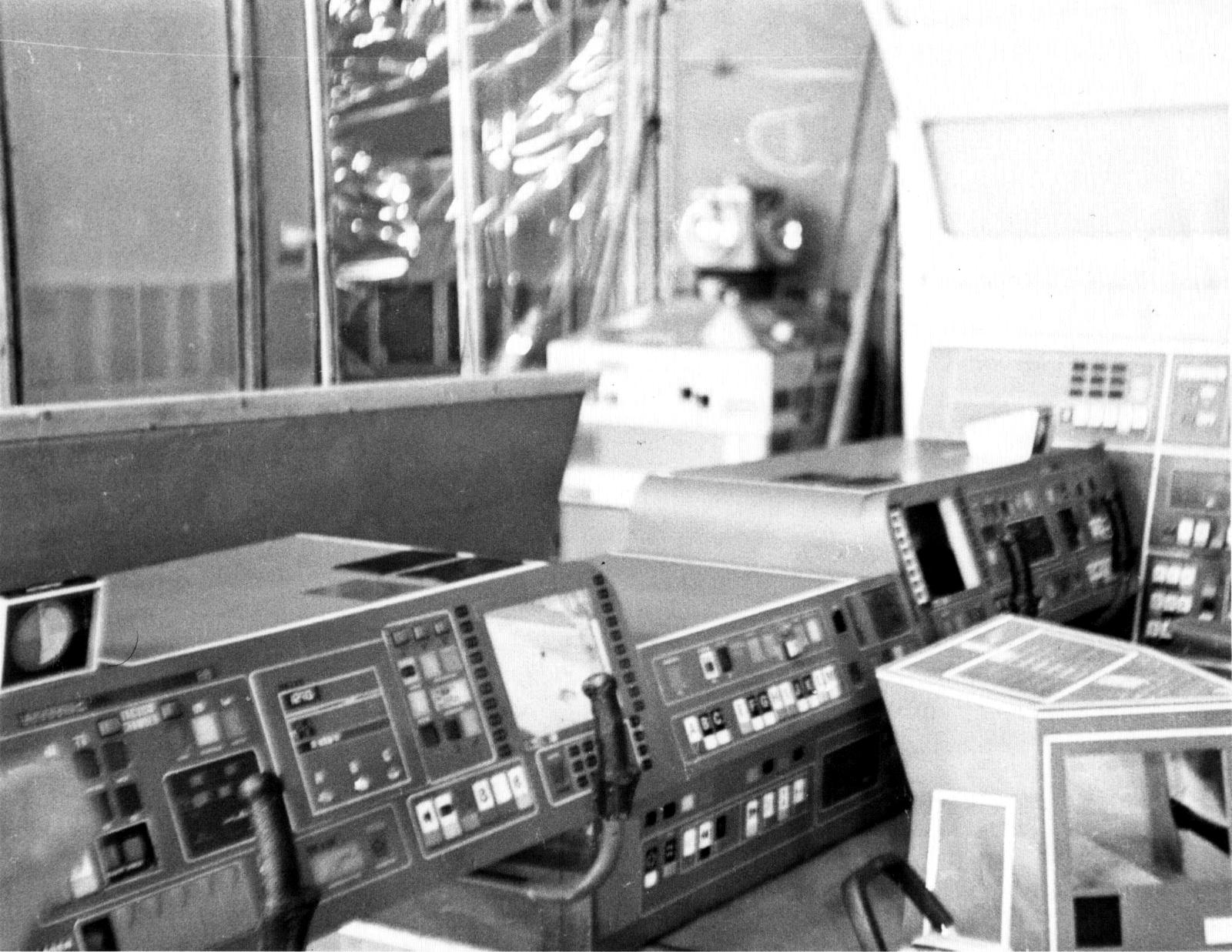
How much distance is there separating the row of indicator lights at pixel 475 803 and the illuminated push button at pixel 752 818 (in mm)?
508

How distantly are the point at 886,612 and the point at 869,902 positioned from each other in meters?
0.67

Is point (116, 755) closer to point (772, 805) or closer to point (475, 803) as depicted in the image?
point (475, 803)

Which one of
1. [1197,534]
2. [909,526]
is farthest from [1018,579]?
[1197,534]

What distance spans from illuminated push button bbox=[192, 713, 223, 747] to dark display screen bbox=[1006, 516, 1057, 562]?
1.84 meters

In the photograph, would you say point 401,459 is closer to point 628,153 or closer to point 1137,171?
point 1137,171

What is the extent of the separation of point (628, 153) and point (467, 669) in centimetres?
467

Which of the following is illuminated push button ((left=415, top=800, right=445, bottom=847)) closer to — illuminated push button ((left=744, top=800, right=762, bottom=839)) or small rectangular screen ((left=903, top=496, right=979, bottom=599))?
→ illuminated push button ((left=744, top=800, right=762, bottom=839))

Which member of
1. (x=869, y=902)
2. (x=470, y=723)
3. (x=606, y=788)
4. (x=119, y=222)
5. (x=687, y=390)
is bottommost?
(x=869, y=902)

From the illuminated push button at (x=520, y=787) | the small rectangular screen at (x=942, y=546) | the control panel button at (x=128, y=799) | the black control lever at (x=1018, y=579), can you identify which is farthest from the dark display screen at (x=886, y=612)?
the control panel button at (x=128, y=799)

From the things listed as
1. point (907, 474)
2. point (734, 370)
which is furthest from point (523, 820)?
point (734, 370)

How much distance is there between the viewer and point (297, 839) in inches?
59.1

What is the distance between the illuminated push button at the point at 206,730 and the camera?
144 centimetres

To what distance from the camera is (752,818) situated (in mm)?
2193

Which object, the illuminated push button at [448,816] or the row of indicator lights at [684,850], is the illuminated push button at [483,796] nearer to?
the illuminated push button at [448,816]
